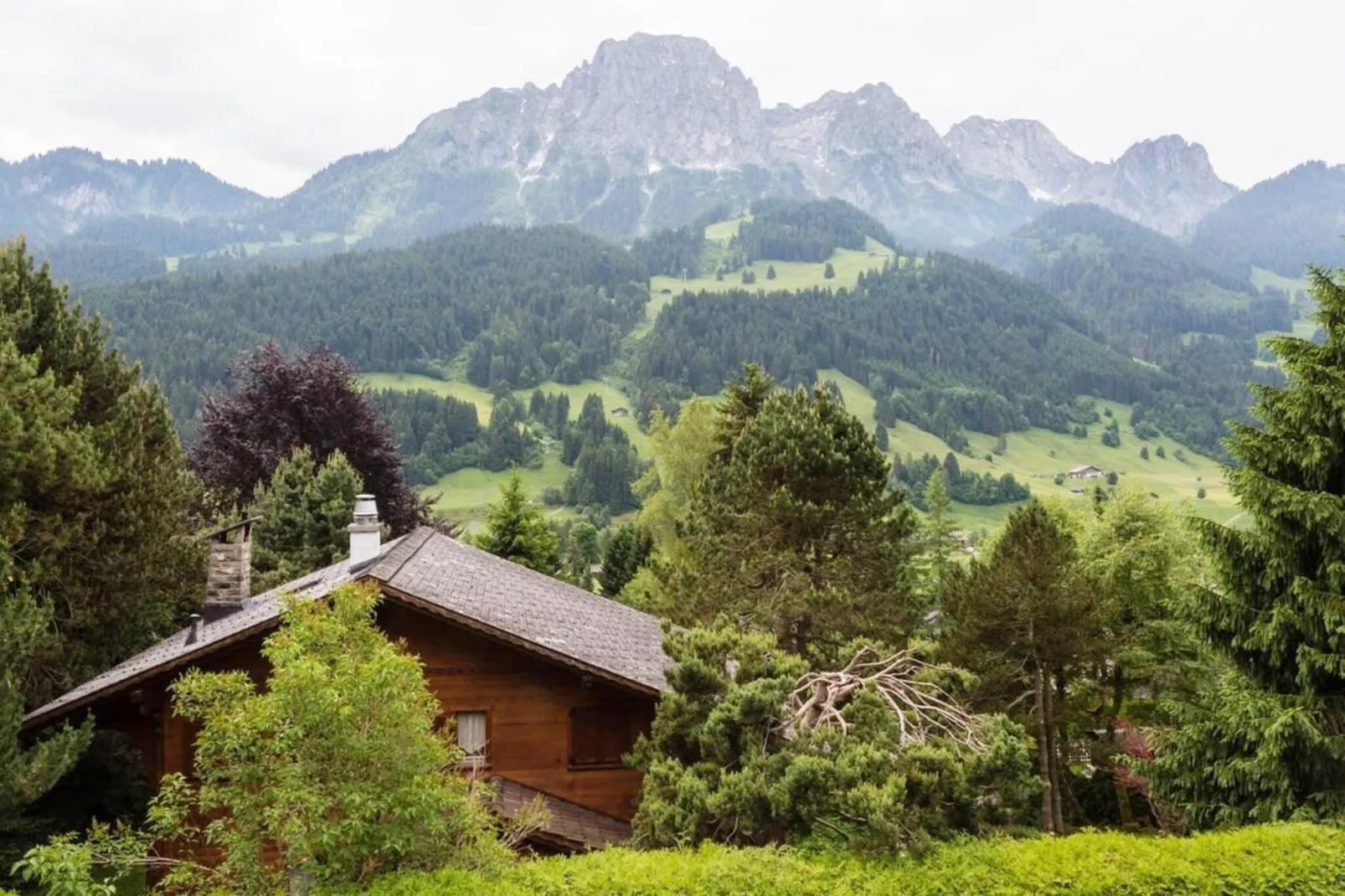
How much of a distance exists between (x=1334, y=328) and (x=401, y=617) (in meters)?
16.0

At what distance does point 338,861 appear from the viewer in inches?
372

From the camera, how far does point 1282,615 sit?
44.0 feet

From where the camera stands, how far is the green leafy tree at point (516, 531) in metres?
43.8

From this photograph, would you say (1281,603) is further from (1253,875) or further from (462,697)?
(462,697)

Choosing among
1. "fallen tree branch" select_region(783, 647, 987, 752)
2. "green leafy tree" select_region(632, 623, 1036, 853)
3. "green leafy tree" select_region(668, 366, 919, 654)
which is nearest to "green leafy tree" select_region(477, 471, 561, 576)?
"green leafy tree" select_region(668, 366, 919, 654)

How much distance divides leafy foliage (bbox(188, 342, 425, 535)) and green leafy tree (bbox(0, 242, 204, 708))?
54.6ft

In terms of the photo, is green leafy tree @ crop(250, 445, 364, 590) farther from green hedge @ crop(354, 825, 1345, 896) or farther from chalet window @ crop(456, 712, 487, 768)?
green hedge @ crop(354, 825, 1345, 896)

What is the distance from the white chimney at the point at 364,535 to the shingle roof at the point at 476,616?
1.14ft

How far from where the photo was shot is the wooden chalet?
620 inches

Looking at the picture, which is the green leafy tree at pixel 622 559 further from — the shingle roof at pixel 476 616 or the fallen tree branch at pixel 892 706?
the fallen tree branch at pixel 892 706

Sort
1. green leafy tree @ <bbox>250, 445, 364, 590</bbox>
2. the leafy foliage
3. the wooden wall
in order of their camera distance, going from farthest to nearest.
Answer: the leafy foliage < green leafy tree @ <bbox>250, 445, 364, 590</bbox> < the wooden wall

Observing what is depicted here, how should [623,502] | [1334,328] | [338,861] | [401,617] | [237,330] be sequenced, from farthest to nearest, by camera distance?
[237,330] < [623,502] < [401,617] < [1334,328] < [338,861]

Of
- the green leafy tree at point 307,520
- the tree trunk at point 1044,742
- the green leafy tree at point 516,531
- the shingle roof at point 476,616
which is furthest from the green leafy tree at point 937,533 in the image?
the shingle roof at point 476,616

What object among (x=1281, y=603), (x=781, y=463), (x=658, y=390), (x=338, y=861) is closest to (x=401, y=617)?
(x=338, y=861)
